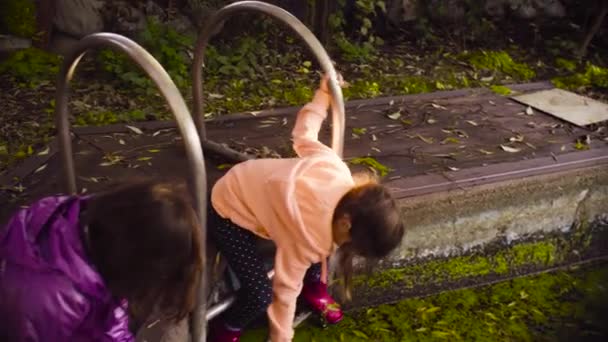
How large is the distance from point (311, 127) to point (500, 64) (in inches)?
155

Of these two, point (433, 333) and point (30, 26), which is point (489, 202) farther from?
point (30, 26)

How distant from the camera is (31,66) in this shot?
16.2ft

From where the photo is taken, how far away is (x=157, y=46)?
530 centimetres

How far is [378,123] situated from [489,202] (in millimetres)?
1049

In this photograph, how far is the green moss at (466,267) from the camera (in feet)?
11.8

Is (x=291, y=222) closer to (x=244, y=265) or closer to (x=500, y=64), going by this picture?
(x=244, y=265)

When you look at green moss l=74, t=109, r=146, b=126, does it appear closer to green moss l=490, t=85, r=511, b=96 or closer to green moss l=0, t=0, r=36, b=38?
green moss l=0, t=0, r=36, b=38

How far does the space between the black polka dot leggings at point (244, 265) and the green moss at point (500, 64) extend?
4.09 meters

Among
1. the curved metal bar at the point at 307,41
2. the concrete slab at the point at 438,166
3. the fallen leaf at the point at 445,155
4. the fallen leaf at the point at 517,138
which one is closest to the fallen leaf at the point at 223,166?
the concrete slab at the point at 438,166

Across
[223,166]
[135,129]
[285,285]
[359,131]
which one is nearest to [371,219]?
[285,285]

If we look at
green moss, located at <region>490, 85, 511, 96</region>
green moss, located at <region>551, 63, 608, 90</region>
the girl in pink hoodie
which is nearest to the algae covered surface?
the girl in pink hoodie

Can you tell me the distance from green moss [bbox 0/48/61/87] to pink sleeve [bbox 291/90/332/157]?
9.12ft

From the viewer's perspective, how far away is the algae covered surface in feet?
11.0

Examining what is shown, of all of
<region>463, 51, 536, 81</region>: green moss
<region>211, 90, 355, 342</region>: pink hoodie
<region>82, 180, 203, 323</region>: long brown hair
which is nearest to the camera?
<region>82, 180, 203, 323</region>: long brown hair
